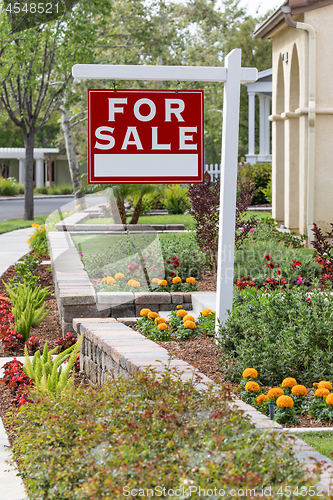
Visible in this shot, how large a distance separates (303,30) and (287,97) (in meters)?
1.54

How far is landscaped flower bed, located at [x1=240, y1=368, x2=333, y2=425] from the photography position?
10.9 ft

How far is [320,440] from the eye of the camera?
9.92ft

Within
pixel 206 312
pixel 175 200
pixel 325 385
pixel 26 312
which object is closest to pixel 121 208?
pixel 175 200

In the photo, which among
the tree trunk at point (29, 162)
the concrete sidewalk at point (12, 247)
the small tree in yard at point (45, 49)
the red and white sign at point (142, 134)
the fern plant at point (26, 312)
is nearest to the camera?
the red and white sign at point (142, 134)

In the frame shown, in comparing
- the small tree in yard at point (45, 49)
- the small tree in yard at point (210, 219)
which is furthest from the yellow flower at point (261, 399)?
the small tree in yard at point (45, 49)

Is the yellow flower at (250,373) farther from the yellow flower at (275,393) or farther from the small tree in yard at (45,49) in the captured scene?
the small tree in yard at (45,49)

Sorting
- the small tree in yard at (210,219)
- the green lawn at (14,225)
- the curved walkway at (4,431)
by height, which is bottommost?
the curved walkway at (4,431)

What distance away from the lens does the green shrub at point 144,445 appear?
205cm

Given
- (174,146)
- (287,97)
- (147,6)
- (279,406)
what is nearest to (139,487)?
(279,406)

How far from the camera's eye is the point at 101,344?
4258 millimetres

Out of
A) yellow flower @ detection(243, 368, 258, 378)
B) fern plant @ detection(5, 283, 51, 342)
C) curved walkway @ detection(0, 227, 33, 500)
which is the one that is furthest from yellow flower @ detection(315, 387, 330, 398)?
fern plant @ detection(5, 283, 51, 342)

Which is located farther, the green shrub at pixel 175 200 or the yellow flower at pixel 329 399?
the green shrub at pixel 175 200

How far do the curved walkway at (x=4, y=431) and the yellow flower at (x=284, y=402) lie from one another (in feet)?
4.83

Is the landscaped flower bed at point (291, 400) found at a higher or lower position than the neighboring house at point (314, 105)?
lower
